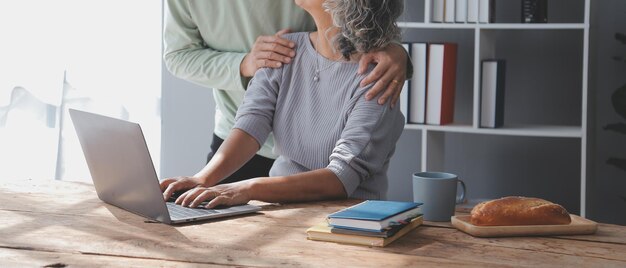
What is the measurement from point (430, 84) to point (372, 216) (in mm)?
1872

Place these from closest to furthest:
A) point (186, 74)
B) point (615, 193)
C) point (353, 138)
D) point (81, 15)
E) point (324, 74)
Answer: point (353, 138), point (324, 74), point (186, 74), point (615, 193), point (81, 15)

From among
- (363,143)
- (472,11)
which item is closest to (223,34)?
(363,143)

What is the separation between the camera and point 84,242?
165cm

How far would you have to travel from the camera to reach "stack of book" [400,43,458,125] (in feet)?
11.3

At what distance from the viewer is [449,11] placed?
3404 mm

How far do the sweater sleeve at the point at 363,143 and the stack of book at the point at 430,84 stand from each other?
1.13 meters

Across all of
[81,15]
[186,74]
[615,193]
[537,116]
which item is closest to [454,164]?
[537,116]

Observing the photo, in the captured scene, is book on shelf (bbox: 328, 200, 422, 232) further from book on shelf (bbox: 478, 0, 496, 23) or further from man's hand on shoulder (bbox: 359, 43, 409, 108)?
book on shelf (bbox: 478, 0, 496, 23)

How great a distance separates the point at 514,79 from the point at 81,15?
1.84 m

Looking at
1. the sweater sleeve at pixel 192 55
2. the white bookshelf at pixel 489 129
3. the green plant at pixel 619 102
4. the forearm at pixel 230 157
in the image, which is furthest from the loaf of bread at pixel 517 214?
the green plant at pixel 619 102

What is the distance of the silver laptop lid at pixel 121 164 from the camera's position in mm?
1787

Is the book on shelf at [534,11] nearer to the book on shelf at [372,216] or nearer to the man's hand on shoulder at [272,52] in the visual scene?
the man's hand on shoulder at [272,52]

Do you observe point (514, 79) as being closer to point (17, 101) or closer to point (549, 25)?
point (549, 25)

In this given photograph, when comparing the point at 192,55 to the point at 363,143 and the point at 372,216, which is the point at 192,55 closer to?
the point at 363,143
